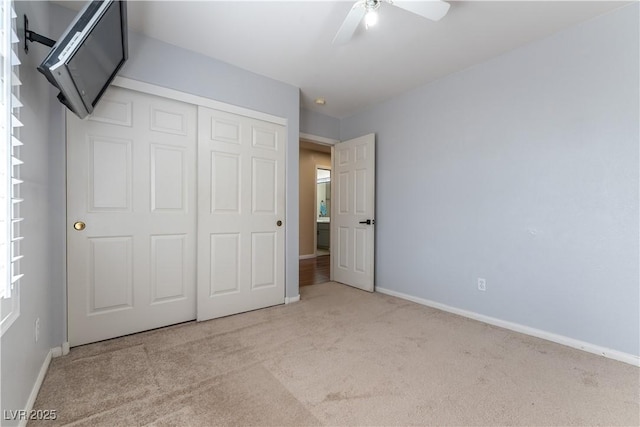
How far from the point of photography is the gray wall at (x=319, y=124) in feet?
13.1

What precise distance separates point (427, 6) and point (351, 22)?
1.53 ft

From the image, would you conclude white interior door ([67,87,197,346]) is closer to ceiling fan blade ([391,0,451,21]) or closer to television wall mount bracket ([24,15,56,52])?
television wall mount bracket ([24,15,56,52])

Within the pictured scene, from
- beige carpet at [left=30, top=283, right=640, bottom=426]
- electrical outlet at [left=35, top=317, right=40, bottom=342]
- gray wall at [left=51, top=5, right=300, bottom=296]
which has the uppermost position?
gray wall at [left=51, top=5, right=300, bottom=296]

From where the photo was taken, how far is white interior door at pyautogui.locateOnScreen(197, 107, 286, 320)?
2.70m

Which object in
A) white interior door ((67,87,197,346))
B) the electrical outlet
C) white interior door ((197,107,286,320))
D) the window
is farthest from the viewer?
white interior door ((197,107,286,320))

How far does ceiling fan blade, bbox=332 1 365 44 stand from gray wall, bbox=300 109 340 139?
1.91 meters

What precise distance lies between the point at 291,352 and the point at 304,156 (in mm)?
4848

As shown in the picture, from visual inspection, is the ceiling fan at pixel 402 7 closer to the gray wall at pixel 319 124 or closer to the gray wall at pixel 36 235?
the gray wall at pixel 36 235

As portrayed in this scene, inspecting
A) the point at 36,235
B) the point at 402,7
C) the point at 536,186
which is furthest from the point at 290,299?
the point at 402,7

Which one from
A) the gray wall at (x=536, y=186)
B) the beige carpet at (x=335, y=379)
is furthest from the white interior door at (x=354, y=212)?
the beige carpet at (x=335, y=379)

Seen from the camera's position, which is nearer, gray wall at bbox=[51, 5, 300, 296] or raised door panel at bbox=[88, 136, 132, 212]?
raised door panel at bbox=[88, 136, 132, 212]

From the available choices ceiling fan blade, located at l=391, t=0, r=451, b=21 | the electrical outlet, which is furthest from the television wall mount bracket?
ceiling fan blade, located at l=391, t=0, r=451, b=21

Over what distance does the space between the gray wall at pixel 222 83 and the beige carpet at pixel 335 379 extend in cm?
122

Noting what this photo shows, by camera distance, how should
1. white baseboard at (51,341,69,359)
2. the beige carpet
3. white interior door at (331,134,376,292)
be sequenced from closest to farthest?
the beige carpet < white baseboard at (51,341,69,359) < white interior door at (331,134,376,292)
